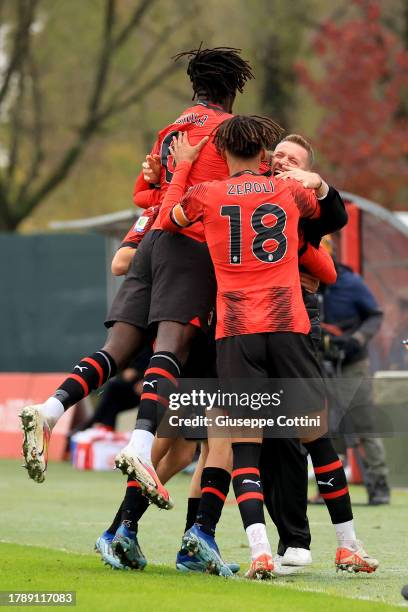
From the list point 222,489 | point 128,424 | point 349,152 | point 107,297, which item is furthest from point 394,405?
point 349,152

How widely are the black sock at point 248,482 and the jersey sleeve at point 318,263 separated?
3.14 feet

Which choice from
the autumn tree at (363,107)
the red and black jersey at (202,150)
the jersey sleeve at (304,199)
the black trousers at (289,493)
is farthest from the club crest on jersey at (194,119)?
the autumn tree at (363,107)

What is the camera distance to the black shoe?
11.3m

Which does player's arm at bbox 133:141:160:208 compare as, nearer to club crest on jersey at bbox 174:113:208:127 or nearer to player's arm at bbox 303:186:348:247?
club crest on jersey at bbox 174:113:208:127

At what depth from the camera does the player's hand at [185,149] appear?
6836 mm

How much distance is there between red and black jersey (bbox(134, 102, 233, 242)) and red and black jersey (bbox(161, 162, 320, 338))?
1.23 ft

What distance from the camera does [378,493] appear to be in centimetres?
1137

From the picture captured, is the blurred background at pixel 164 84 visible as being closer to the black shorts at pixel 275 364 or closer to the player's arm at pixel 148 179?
the player's arm at pixel 148 179

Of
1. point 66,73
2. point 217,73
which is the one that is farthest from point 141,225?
point 66,73

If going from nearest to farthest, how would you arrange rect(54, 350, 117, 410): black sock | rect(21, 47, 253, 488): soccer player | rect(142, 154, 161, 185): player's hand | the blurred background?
rect(21, 47, 253, 488): soccer player < rect(54, 350, 117, 410): black sock < rect(142, 154, 161, 185): player's hand < the blurred background

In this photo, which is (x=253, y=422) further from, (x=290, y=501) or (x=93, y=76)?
(x=93, y=76)

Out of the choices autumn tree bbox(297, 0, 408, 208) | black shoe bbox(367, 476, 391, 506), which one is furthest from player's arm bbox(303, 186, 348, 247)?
autumn tree bbox(297, 0, 408, 208)

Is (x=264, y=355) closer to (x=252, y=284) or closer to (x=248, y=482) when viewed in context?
(x=252, y=284)

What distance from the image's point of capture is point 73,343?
2041 cm
